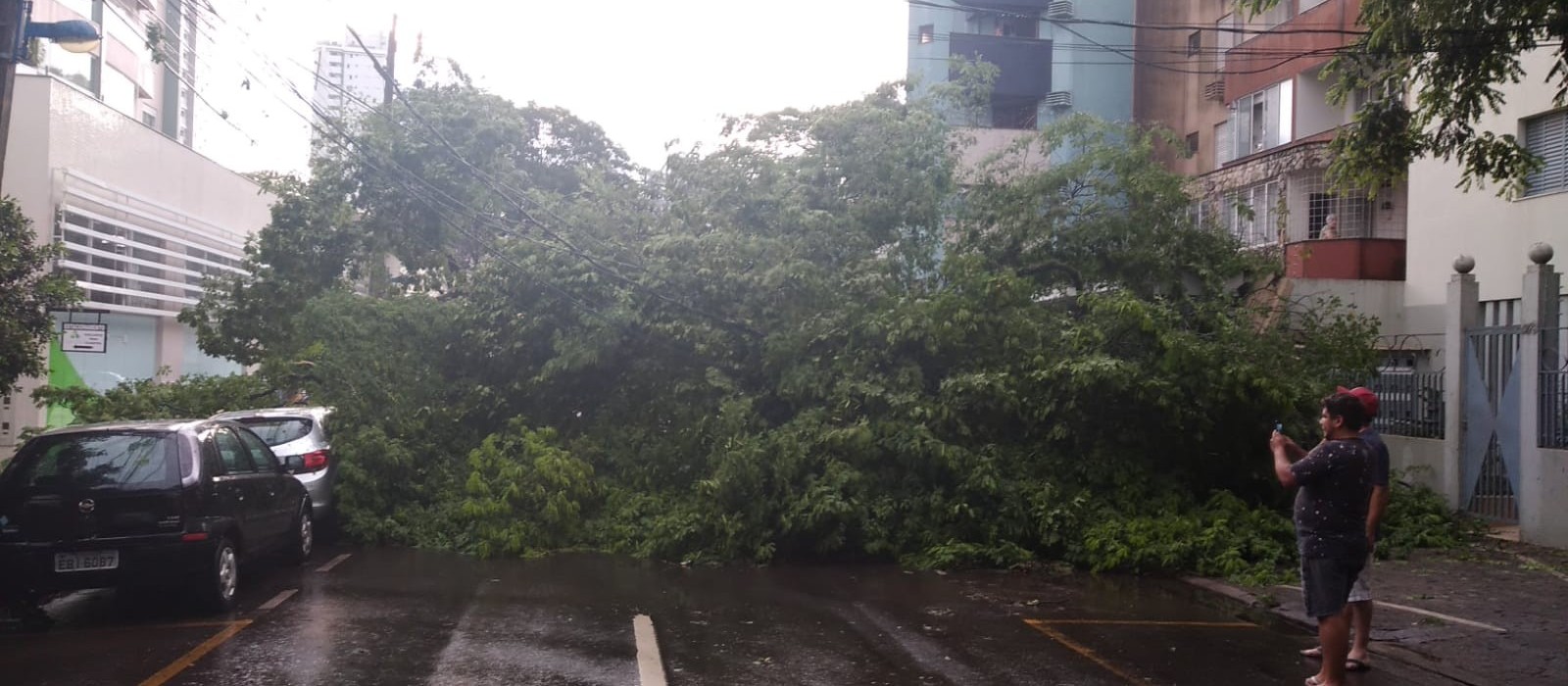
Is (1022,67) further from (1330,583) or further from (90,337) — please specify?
(1330,583)

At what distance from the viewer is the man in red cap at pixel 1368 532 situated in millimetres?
7133

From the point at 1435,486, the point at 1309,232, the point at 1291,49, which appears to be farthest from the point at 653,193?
the point at 1291,49

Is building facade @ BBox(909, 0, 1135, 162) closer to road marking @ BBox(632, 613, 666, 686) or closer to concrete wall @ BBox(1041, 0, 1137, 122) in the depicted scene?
concrete wall @ BBox(1041, 0, 1137, 122)

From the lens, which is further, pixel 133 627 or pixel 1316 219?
pixel 1316 219

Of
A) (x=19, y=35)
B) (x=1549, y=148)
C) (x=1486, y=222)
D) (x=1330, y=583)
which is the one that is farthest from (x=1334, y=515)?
(x=1486, y=222)

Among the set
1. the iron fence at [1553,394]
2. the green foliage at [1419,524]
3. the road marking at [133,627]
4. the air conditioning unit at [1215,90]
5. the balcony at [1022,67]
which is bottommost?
the road marking at [133,627]

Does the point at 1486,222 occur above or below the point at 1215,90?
below

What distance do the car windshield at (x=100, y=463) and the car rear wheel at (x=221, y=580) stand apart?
696mm

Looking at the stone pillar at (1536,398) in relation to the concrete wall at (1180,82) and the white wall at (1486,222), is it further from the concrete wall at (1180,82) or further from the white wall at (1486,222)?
the concrete wall at (1180,82)

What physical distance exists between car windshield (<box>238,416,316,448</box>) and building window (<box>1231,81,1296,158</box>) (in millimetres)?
20857

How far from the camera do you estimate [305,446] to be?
1366cm

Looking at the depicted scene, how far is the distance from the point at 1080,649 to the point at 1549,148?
14.0 m

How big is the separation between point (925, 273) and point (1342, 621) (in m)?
9.87

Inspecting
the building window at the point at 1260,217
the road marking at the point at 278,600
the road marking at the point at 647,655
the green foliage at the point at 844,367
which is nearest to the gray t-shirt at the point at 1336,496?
the road marking at the point at 647,655
